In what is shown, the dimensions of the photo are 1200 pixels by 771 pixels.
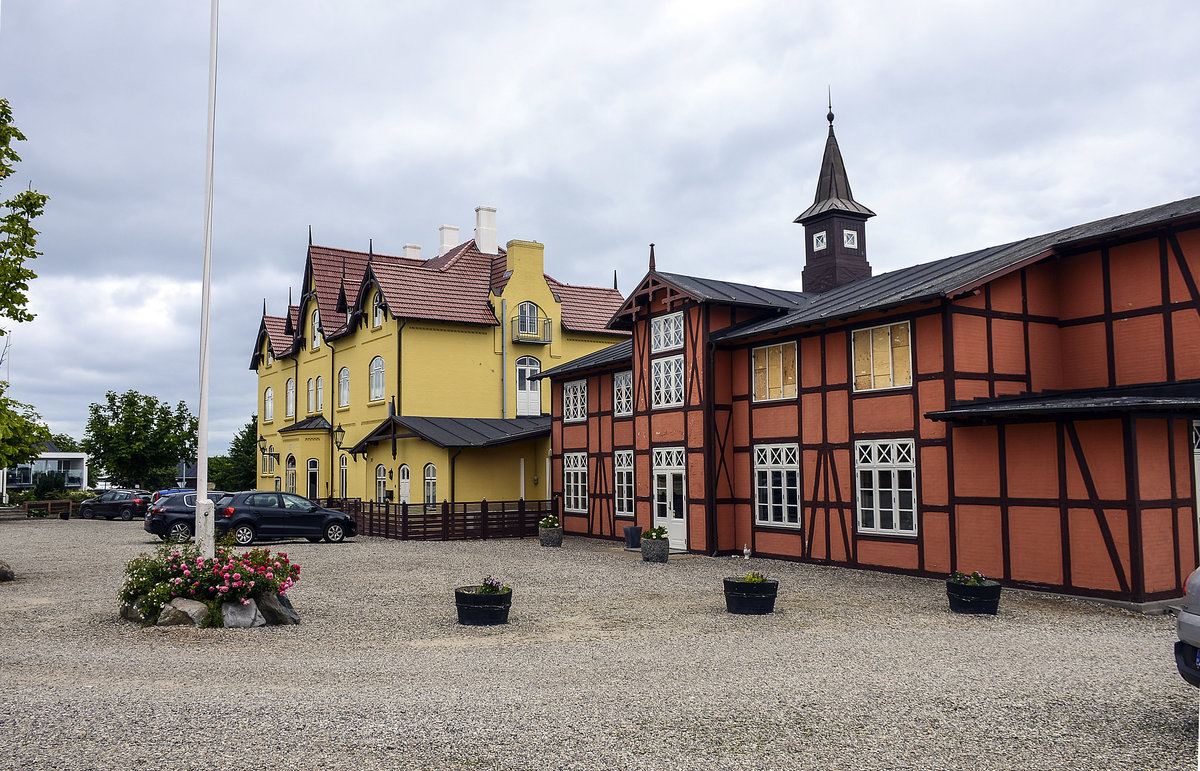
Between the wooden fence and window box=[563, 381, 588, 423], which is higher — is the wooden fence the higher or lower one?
the lower one

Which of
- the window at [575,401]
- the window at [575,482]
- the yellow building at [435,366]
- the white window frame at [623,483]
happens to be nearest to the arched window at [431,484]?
the yellow building at [435,366]

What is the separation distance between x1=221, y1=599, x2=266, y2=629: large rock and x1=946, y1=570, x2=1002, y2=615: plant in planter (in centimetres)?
924

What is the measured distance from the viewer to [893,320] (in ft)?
58.5

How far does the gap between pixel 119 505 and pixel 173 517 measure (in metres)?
18.9

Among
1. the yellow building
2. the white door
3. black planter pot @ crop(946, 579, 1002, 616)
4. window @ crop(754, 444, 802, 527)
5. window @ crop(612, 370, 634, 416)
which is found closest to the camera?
black planter pot @ crop(946, 579, 1002, 616)

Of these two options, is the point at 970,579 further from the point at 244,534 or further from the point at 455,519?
the point at 244,534

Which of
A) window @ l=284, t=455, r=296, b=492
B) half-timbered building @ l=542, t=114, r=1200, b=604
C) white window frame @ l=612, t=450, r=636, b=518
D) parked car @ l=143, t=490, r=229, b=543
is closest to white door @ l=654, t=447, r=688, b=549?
half-timbered building @ l=542, t=114, r=1200, b=604

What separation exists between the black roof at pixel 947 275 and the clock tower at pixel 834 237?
497 centimetres

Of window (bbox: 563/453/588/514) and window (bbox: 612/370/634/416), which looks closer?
window (bbox: 612/370/634/416)

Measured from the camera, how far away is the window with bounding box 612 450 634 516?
25625 mm

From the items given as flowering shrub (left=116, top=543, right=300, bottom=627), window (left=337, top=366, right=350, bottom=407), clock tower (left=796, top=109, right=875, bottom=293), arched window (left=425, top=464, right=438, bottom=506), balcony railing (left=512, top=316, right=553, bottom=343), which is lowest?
flowering shrub (left=116, top=543, right=300, bottom=627)

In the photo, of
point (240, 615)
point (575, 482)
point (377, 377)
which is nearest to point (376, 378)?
point (377, 377)

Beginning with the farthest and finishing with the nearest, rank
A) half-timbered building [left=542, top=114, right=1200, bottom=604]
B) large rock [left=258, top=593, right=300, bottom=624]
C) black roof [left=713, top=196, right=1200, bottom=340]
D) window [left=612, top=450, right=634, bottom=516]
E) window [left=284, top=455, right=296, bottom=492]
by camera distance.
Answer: window [left=284, top=455, right=296, bottom=492], window [left=612, top=450, right=634, bottom=516], black roof [left=713, top=196, right=1200, bottom=340], half-timbered building [left=542, top=114, right=1200, bottom=604], large rock [left=258, top=593, right=300, bottom=624]

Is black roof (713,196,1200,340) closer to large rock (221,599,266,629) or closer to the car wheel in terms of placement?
large rock (221,599,266,629)
